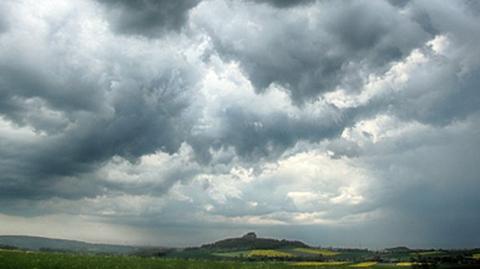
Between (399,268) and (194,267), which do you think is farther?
(399,268)

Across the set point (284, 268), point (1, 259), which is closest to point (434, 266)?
point (284, 268)

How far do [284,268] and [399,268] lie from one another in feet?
58.2

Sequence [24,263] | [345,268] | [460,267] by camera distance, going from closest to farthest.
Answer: [24,263] < [460,267] < [345,268]

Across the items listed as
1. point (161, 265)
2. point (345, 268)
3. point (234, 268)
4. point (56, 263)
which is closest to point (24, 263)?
point (56, 263)

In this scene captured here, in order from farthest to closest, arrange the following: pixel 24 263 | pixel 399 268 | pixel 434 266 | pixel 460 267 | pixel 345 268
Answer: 1. pixel 345 268
2. pixel 399 268
3. pixel 434 266
4. pixel 460 267
5. pixel 24 263

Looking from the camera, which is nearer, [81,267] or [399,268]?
[81,267]

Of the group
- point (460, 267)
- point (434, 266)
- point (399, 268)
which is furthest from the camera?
point (399, 268)

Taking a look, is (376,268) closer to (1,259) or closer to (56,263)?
(56,263)

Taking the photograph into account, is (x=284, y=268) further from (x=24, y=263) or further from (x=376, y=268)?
(x=24, y=263)

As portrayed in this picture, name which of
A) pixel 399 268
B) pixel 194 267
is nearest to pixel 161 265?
pixel 194 267

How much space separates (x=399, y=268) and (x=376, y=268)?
3.67 meters

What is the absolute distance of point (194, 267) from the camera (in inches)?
2315

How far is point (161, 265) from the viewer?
59406 mm

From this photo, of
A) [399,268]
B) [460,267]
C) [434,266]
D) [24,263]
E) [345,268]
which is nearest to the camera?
[24,263]
